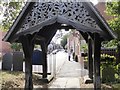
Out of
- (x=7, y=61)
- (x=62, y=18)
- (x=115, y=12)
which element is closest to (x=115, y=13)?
(x=115, y=12)

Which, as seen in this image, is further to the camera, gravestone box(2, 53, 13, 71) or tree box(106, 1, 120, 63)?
gravestone box(2, 53, 13, 71)

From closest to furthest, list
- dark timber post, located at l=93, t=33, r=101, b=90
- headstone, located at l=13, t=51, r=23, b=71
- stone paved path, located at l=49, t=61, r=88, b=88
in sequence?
→ dark timber post, located at l=93, t=33, r=101, b=90 < stone paved path, located at l=49, t=61, r=88, b=88 < headstone, located at l=13, t=51, r=23, b=71

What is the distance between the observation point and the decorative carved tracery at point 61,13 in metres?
8.34

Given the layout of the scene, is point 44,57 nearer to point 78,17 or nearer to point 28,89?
point 28,89

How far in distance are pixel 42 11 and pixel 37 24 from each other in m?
0.50

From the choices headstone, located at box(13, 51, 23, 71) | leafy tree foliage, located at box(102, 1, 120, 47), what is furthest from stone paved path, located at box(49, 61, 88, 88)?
leafy tree foliage, located at box(102, 1, 120, 47)

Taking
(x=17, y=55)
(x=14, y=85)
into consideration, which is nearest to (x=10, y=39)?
(x=14, y=85)

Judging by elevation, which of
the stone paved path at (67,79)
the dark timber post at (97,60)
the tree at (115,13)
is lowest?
the stone paved path at (67,79)

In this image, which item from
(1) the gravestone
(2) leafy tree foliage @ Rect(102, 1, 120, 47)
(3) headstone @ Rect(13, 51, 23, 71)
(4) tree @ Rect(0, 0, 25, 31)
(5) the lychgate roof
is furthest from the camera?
(1) the gravestone

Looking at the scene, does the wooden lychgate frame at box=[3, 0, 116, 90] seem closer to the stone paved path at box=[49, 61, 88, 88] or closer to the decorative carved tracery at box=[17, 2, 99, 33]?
the decorative carved tracery at box=[17, 2, 99, 33]

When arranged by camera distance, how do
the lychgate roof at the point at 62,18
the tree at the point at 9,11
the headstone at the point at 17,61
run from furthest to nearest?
1. the headstone at the point at 17,61
2. the tree at the point at 9,11
3. the lychgate roof at the point at 62,18

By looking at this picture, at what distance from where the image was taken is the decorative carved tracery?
27.3ft

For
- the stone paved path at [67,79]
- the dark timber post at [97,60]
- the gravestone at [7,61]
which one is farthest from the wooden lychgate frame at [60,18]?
the gravestone at [7,61]

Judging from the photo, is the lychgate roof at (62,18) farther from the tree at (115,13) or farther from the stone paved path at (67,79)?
the tree at (115,13)
